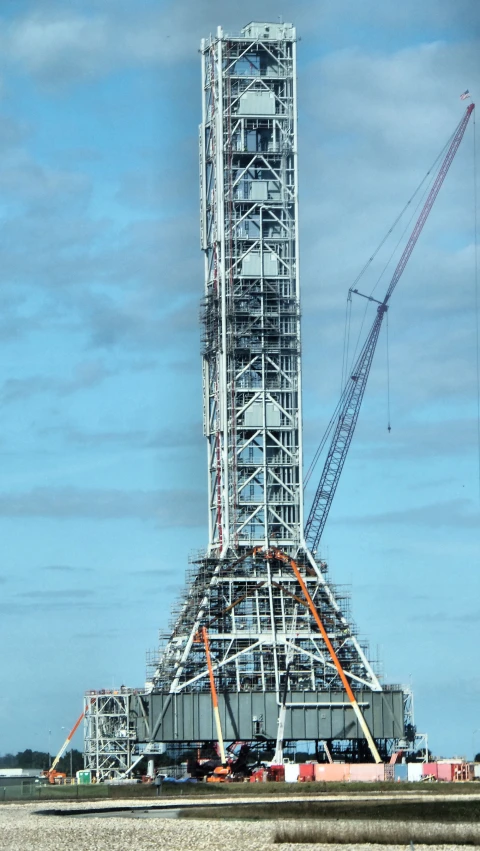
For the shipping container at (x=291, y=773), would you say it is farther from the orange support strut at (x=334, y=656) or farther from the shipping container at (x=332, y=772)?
the orange support strut at (x=334, y=656)

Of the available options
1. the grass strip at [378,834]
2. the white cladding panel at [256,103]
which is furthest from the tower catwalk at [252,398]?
the grass strip at [378,834]

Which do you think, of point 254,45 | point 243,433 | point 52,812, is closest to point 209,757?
point 243,433

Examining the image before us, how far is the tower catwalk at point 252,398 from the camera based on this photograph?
159000 mm

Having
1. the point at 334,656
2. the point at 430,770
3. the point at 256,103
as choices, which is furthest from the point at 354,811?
the point at 256,103

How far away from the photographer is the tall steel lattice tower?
155000 millimetres

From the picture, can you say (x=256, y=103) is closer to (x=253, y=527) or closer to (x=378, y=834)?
(x=253, y=527)

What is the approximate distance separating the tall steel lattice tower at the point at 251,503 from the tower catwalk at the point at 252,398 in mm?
156

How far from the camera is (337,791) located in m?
119

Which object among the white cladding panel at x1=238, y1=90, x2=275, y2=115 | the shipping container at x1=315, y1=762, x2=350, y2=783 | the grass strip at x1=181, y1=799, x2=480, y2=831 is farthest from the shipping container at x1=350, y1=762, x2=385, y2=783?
the white cladding panel at x1=238, y1=90, x2=275, y2=115

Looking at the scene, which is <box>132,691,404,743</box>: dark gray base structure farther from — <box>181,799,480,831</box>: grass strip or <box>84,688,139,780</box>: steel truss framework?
<box>181,799,480,831</box>: grass strip

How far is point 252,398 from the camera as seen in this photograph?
163m

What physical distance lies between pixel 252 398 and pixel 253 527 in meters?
11.7

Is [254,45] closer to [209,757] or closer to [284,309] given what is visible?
[284,309]

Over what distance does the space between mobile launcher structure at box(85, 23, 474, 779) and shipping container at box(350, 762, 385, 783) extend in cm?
791
